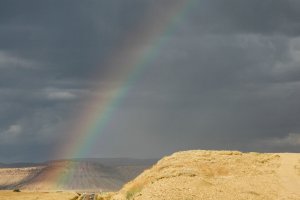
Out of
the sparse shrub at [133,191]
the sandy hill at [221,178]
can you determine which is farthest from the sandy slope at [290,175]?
the sparse shrub at [133,191]

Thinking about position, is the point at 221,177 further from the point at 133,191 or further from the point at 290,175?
the point at 133,191

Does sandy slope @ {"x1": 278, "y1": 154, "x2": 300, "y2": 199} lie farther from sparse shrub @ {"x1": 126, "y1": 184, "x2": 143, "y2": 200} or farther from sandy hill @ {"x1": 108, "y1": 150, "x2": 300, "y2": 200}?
sparse shrub @ {"x1": 126, "y1": 184, "x2": 143, "y2": 200}

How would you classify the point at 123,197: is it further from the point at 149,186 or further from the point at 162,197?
the point at 162,197

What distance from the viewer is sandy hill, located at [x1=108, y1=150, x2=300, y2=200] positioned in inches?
2266

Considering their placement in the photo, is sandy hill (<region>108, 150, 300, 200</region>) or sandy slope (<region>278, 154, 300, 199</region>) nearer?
sandy hill (<region>108, 150, 300, 200</region>)

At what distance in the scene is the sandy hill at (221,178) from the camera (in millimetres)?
57562

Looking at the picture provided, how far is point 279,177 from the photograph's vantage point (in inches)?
2559

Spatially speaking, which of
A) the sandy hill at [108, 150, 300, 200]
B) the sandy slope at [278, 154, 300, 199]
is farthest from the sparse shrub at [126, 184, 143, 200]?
the sandy slope at [278, 154, 300, 199]

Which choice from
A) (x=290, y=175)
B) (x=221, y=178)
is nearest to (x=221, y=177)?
(x=221, y=178)

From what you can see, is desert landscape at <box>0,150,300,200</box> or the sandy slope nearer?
desert landscape at <box>0,150,300,200</box>

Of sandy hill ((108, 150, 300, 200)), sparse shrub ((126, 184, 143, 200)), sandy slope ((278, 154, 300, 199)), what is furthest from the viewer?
sparse shrub ((126, 184, 143, 200))

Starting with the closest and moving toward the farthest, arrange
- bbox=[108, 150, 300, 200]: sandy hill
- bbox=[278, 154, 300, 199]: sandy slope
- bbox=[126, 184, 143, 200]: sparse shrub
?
bbox=[108, 150, 300, 200]: sandy hill
bbox=[278, 154, 300, 199]: sandy slope
bbox=[126, 184, 143, 200]: sparse shrub

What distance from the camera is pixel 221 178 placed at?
63.2 metres

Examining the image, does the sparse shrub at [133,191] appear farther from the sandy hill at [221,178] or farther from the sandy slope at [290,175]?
the sandy slope at [290,175]
